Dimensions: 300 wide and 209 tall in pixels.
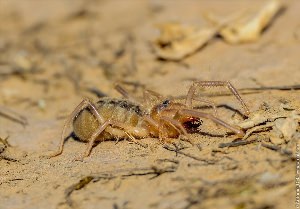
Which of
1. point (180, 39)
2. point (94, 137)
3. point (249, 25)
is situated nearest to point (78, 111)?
point (94, 137)

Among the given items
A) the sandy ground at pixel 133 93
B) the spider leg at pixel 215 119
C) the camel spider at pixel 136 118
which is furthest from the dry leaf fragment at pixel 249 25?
the spider leg at pixel 215 119

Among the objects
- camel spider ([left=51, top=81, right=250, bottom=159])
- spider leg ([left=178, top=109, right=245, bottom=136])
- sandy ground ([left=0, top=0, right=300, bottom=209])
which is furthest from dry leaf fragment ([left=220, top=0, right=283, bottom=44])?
spider leg ([left=178, top=109, right=245, bottom=136])

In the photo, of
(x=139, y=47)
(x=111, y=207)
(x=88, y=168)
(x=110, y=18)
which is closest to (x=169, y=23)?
(x=139, y=47)

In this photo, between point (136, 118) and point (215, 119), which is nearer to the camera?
point (215, 119)

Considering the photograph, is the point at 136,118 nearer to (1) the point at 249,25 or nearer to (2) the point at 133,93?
(2) the point at 133,93

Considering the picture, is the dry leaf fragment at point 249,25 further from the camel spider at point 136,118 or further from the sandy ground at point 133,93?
the camel spider at point 136,118

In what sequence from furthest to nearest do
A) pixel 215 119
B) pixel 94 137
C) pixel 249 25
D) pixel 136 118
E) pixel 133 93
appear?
pixel 249 25, pixel 133 93, pixel 136 118, pixel 94 137, pixel 215 119

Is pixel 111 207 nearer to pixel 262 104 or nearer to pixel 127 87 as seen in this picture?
pixel 262 104
